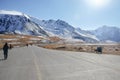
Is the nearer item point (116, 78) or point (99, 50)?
point (116, 78)

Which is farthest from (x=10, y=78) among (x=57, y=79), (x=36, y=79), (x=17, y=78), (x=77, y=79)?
(x=77, y=79)

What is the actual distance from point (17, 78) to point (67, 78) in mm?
2733

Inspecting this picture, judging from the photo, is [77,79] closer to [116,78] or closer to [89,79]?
[89,79]

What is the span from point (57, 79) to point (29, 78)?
5.15 feet

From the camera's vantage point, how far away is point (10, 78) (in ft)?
38.8

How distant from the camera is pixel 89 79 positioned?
11.2 metres

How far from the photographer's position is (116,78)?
11.4m

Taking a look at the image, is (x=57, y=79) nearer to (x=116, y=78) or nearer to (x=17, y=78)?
(x=17, y=78)

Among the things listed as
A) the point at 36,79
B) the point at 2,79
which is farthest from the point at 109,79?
the point at 2,79

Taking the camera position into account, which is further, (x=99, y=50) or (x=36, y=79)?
(x=99, y=50)

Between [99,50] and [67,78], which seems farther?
[99,50]

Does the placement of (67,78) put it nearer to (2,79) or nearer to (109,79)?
(109,79)

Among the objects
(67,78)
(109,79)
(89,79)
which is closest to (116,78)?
(109,79)

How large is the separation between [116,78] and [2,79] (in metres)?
6.07
